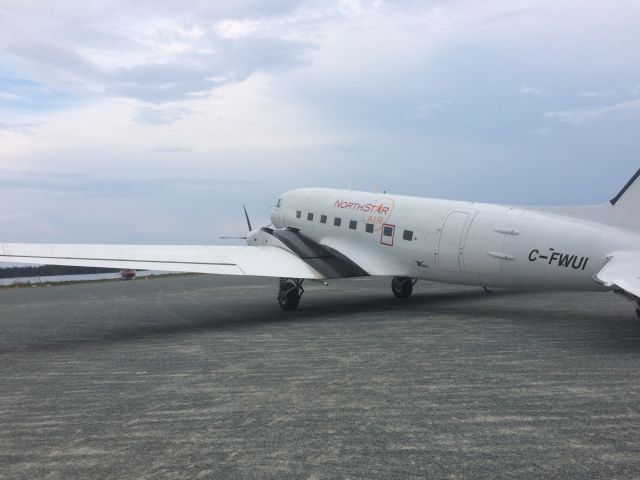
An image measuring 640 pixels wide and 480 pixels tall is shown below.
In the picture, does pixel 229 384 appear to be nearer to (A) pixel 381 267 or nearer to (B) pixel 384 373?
(B) pixel 384 373

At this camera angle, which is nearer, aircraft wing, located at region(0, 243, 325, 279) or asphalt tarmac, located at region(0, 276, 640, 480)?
asphalt tarmac, located at region(0, 276, 640, 480)

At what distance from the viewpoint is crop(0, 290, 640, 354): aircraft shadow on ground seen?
1285cm

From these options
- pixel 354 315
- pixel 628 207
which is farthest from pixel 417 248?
pixel 628 207

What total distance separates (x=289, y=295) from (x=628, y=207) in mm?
9673

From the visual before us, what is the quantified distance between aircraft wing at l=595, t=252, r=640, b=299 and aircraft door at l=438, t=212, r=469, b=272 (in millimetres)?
4158

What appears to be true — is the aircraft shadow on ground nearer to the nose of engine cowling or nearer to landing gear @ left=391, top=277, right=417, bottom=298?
landing gear @ left=391, top=277, right=417, bottom=298

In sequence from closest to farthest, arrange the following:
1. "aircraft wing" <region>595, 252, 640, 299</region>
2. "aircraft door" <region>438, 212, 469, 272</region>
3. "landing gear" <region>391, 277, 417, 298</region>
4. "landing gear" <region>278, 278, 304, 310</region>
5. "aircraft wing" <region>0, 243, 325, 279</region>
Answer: "aircraft wing" <region>595, 252, 640, 299</region>, "aircraft wing" <region>0, 243, 325, 279</region>, "aircraft door" <region>438, 212, 469, 272</region>, "landing gear" <region>278, 278, 304, 310</region>, "landing gear" <region>391, 277, 417, 298</region>

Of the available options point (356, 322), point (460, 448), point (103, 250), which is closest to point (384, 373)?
point (460, 448)

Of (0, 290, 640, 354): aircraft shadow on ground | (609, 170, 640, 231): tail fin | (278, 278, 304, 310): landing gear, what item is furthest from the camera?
(278, 278, 304, 310): landing gear

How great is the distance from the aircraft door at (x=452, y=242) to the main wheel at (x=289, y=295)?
455cm

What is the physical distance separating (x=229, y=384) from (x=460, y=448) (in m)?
3.96

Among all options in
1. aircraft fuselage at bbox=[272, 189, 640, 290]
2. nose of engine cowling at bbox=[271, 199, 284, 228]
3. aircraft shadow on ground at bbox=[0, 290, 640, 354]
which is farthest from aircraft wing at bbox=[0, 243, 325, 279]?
nose of engine cowling at bbox=[271, 199, 284, 228]

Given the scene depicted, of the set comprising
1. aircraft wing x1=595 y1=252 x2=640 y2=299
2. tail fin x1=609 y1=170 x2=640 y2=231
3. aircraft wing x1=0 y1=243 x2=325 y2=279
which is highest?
tail fin x1=609 y1=170 x2=640 y2=231

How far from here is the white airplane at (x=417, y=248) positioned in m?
12.9
